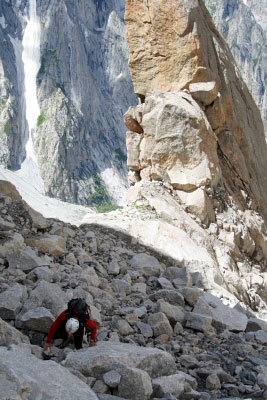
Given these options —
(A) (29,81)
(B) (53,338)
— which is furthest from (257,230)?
(A) (29,81)

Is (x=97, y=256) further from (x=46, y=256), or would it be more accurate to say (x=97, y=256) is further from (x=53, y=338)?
(x=53, y=338)

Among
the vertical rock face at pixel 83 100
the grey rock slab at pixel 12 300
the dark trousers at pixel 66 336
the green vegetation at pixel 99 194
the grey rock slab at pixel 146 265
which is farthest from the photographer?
the green vegetation at pixel 99 194

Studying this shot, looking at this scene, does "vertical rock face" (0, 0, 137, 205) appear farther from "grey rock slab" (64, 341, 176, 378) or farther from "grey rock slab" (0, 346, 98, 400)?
"grey rock slab" (0, 346, 98, 400)

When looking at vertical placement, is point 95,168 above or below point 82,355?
below

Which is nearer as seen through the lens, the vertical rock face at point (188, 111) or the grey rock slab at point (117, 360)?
the grey rock slab at point (117, 360)

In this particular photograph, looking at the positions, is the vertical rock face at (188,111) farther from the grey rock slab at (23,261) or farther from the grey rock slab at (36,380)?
the grey rock slab at (36,380)

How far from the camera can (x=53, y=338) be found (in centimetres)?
592

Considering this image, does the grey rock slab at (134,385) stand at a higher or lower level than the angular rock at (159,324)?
higher

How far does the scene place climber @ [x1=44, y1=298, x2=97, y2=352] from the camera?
19.2ft

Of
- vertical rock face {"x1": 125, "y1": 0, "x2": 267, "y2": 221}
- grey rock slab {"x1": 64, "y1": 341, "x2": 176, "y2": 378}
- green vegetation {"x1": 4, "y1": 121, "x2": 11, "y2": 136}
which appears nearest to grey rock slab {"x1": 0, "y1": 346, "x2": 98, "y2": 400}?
grey rock slab {"x1": 64, "y1": 341, "x2": 176, "y2": 378}

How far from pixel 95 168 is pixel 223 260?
13914cm

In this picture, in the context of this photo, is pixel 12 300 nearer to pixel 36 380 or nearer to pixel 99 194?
pixel 36 380

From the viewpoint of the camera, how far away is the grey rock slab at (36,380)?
3936mm

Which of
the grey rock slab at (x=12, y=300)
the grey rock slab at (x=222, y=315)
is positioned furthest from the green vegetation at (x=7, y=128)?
the grey rock slab at (x=12, y=300)
